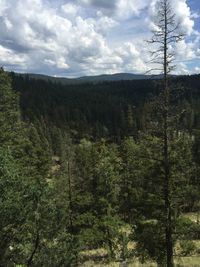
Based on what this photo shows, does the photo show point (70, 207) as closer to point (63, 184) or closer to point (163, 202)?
point (63, 184)

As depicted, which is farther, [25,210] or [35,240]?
[35,240]

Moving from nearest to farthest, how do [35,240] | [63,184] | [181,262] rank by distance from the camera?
1. [35,240]
2. [181,262]
3. [63,184]

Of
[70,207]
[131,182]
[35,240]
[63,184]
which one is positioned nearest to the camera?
[35,240]

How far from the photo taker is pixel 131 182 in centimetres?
4772

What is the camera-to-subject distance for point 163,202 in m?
22.2

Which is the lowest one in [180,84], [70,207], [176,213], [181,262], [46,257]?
[181,262]

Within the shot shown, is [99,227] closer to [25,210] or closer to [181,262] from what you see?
[181,262]

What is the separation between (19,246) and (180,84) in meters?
11.1

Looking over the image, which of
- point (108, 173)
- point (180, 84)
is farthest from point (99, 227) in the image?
point (180, 84)

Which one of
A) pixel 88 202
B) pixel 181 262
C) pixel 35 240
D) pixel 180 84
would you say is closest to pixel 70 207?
pixel 88 202

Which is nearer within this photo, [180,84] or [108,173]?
[180,84]

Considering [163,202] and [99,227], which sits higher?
[163,202]

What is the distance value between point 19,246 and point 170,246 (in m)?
7.65

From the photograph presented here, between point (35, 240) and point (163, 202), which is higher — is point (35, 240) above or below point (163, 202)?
below
